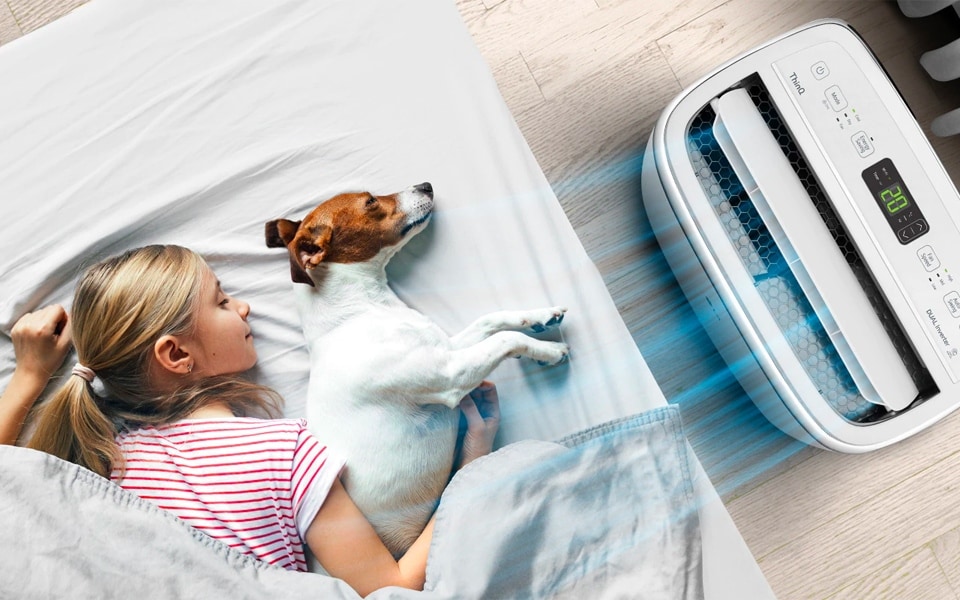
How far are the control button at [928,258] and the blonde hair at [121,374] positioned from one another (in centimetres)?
88

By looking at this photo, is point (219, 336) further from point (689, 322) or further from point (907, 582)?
point (907, 582)

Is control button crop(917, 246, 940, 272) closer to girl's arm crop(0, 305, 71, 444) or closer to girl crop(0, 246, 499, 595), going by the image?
girl crop(0, 246, 499, 595)

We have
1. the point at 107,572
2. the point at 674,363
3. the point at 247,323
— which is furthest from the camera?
the point at 674,363

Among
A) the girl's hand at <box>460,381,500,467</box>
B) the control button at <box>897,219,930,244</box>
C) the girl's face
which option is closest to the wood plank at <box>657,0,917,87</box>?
the control button at <box>897,219,930,244</box>

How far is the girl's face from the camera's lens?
841 millimetres

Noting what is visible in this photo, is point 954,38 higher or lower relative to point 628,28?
lower

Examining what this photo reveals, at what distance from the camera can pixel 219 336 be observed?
0.85 meters

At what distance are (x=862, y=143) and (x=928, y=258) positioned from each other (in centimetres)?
17

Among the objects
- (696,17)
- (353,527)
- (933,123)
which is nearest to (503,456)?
(353,527)

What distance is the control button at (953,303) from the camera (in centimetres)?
89

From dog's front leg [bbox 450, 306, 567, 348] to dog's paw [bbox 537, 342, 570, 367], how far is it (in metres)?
0.03

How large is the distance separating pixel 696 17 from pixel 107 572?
1.16 m

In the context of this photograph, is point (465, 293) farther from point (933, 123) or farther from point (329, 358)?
point (933, 123)

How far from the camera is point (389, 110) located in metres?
0.95
